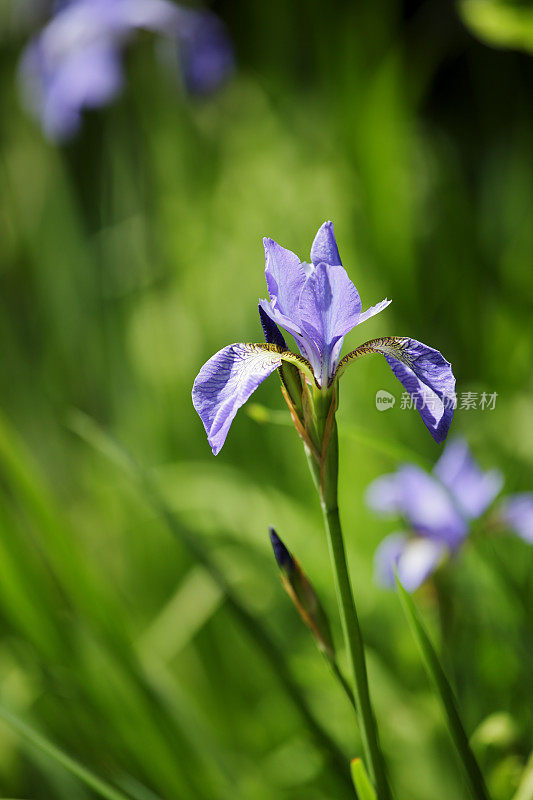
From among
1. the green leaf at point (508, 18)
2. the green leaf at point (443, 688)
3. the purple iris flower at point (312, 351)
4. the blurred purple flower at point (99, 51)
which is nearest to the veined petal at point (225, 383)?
the purple iris flower at point (312, 351)

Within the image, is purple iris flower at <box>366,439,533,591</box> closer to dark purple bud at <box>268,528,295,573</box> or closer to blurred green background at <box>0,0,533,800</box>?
blurred green background at <box>0,0,533,800</box>

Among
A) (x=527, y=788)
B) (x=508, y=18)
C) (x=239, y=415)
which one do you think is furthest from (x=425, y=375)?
(x=239, y=415)

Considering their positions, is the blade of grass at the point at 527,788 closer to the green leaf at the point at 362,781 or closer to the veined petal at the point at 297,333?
the green leaf at the point at 362,781

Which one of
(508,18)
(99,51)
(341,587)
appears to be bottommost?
(341,587)

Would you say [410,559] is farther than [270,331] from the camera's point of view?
Yes

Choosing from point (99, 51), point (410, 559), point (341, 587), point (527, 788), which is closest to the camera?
point (341, 587)

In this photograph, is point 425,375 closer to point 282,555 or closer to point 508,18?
point 282,555

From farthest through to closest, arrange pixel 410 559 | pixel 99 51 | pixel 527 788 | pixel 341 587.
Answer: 1. pixel 99 51
2. pixel 410 559
3. pixel 527 788
4. pixel 341 587

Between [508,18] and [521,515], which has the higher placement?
[508,18]
